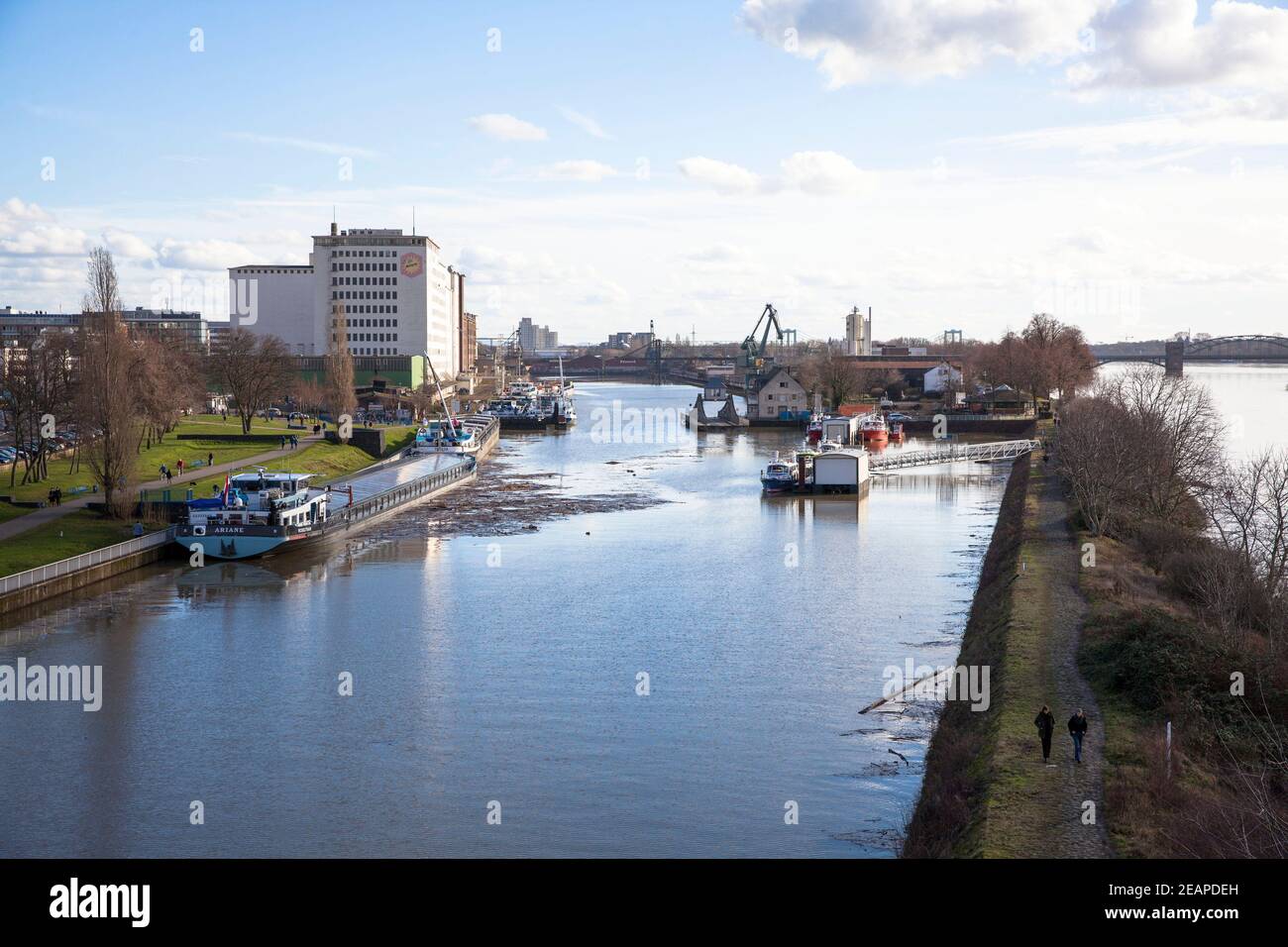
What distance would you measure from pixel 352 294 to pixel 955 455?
192 feet

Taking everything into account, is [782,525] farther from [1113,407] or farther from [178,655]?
[178,655]

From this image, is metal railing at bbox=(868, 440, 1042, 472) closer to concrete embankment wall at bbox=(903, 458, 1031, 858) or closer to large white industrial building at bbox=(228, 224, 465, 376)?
concrete embankment wall at bbox=(903, 458, 1031, 858)

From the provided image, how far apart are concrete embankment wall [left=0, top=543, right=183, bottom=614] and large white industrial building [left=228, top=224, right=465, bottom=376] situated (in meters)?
71.3

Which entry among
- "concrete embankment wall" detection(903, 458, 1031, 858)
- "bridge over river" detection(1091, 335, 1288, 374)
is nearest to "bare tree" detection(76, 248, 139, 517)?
"concrete embankment wall" detection(903, 458, 1031, 858)

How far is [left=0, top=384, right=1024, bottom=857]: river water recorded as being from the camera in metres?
14.9

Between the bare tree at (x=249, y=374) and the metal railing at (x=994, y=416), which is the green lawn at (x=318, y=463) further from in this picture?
the metal railing at (x=994, y=416)

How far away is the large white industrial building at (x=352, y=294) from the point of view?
10300cm

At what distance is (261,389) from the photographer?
198 ft

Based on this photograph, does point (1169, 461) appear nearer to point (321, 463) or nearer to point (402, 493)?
point (402, 493)

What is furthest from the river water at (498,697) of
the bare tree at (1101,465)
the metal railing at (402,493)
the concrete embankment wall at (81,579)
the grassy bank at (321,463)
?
the grassy bank at (321,463)

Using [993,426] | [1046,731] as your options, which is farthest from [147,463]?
[993,426]

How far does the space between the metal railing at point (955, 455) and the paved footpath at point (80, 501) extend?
90.9 feet

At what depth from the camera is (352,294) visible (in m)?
104
